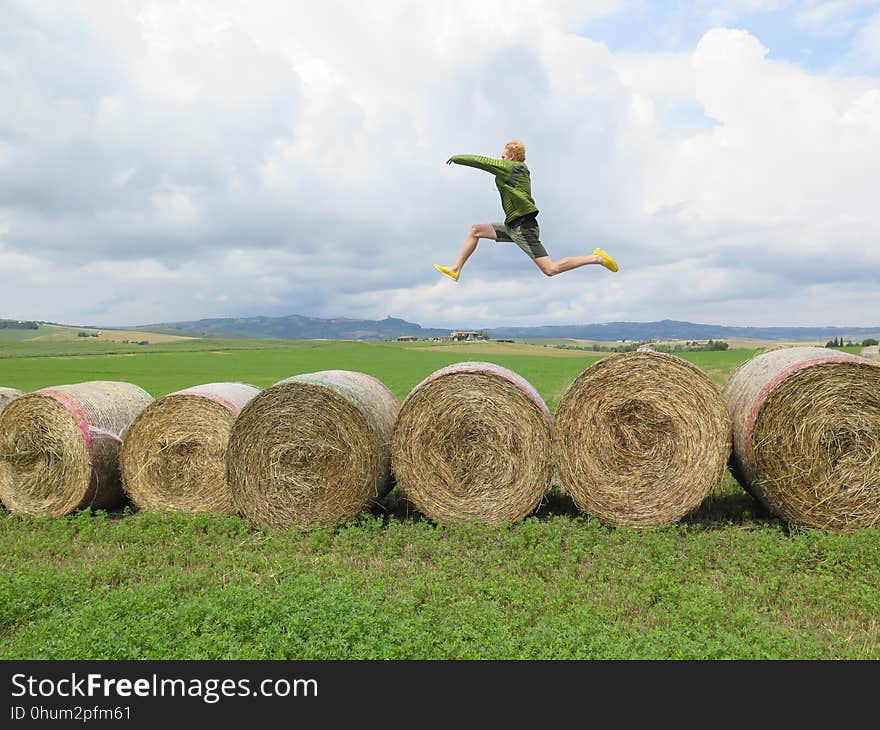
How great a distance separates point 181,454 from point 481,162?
199 inches

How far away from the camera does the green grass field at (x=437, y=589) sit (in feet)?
14.4

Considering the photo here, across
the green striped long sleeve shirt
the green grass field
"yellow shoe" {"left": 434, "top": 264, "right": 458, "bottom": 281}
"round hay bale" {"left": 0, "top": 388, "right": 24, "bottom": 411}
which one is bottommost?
the green grass field

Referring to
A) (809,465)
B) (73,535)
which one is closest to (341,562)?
(73,535)

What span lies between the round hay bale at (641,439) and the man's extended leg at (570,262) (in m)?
1.06

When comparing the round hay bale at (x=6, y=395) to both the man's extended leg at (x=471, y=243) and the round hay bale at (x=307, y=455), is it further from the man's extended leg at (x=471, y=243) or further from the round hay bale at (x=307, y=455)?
the man's extended leg at (x=471, y=243)

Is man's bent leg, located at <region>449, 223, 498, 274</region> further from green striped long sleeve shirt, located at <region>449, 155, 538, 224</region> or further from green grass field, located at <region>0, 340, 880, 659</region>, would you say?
green grass field, located at <region>0, 340, 880, 659</region>

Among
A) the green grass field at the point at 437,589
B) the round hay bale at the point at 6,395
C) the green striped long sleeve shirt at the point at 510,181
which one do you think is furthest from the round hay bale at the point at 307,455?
the round hay bale at the point at 6,395

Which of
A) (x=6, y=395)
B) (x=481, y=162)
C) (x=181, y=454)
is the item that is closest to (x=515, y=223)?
(x=481, y=162)

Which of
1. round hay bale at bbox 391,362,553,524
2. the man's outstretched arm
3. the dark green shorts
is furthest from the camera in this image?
round hay bale at bbox 391,362,553,524

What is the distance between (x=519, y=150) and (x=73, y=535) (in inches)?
255

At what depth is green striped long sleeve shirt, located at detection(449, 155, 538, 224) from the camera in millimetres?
6273

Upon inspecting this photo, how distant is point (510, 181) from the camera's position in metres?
6.43

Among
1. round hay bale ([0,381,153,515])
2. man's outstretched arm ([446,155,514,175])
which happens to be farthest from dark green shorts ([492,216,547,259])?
round hay bale ([0,381,153,515])

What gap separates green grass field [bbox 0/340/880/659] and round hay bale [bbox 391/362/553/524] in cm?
32
